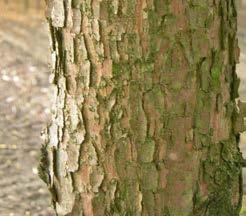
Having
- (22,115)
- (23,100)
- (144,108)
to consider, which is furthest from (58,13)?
(23,100)

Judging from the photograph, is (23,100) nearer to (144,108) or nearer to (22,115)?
(22,115)

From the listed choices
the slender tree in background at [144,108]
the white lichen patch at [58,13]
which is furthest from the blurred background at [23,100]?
the white lichen patch at [58,13]

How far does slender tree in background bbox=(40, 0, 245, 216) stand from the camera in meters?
2.06

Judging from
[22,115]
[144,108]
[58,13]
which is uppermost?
[58,13]

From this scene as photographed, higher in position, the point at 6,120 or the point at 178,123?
the point at 178,123

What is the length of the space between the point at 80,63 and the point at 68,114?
18 cm

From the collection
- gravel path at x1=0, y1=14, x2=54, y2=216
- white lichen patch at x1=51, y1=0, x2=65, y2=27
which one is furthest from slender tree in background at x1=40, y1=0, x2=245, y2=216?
gravel path at x1=0, y1=14, x2=54, y2=216

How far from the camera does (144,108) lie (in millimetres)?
2119

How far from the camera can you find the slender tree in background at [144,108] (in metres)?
2.06

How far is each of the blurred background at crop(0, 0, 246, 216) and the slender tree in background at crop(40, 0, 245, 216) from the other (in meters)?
2.04

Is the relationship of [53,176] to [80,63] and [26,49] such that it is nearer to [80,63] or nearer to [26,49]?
[80,63]

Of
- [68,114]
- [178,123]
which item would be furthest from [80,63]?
[178,123]

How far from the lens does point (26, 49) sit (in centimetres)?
751

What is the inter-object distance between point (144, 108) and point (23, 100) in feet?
13.8
